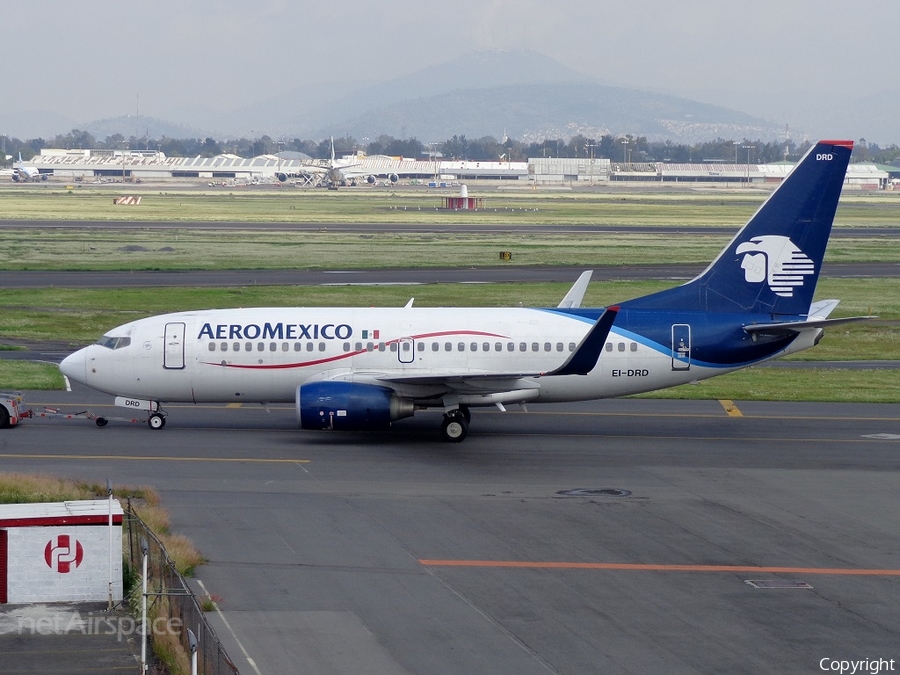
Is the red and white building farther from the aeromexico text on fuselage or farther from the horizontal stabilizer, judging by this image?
the horizontal stabilizer

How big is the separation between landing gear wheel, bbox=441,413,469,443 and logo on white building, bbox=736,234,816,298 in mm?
10152

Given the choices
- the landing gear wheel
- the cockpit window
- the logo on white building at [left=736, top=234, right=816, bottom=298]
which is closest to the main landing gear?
the landing gear wheel

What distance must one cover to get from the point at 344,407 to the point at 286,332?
12.3 feet

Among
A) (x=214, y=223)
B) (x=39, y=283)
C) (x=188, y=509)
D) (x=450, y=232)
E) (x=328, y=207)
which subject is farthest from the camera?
(x=328, y=207)

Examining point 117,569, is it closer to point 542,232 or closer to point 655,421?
point 655,421

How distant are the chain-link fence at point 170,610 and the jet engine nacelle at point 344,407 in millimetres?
11521

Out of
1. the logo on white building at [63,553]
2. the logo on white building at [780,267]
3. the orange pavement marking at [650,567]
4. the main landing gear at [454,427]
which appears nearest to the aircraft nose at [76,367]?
the main landing gear at [454,427]

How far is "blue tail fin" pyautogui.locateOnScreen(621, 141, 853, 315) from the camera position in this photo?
34.7 metres

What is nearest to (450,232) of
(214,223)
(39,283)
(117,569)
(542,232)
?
(542,232)

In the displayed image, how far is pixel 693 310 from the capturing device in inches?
1375

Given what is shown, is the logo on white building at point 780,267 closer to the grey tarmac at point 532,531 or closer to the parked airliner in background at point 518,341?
the parked airliner in background at point 518,341

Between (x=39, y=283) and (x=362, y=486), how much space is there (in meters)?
48.5

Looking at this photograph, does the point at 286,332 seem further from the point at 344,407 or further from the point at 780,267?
the point at 780,267

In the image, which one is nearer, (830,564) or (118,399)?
(830,564)
